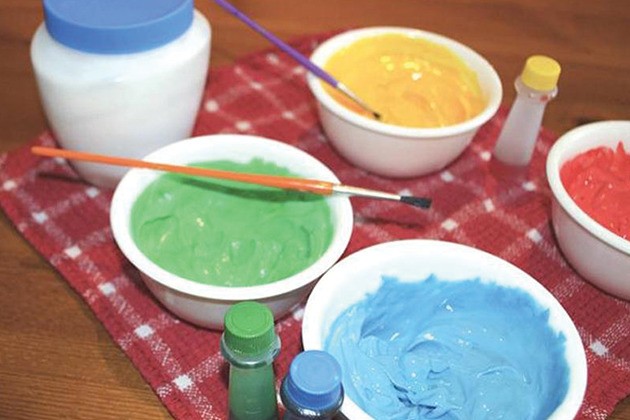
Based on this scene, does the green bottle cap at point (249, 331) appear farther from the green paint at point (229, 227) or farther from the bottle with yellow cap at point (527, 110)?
the bottle with yellow cap at point (527, 110)

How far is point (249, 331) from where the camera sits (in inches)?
24.9

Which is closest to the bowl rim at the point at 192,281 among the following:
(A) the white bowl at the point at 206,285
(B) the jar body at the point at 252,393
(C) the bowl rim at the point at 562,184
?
(A) the white bowl at the point at 206,285

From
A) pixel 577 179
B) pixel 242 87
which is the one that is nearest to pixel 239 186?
pixel 242 87

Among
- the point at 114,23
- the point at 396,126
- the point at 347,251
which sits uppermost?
the point at 114,23

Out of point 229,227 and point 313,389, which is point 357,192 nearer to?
point 229,227

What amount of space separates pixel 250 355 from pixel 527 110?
57 cm

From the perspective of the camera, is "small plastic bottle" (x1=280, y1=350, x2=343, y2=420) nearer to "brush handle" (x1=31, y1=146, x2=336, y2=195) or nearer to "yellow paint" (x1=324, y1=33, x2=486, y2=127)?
"brush handle" (x1=31, y1=146, x2=336, y2=195)

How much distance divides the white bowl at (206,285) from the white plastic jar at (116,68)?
0.06 m

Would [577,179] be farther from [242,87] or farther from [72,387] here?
[72,387]

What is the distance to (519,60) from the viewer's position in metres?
1.27

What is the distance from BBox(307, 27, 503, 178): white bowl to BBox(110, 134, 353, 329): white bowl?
0.29 feet

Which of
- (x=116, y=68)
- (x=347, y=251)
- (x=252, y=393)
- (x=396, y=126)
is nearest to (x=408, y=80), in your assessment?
(x=396, y=126)

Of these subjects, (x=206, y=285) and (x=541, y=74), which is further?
(x=541, y=74)

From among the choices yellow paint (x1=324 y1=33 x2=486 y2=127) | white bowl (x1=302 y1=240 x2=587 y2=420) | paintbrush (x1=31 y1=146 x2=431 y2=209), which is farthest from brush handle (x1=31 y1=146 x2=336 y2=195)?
yellow paint (x1=324 y1=33 x2=486 y2=127)
